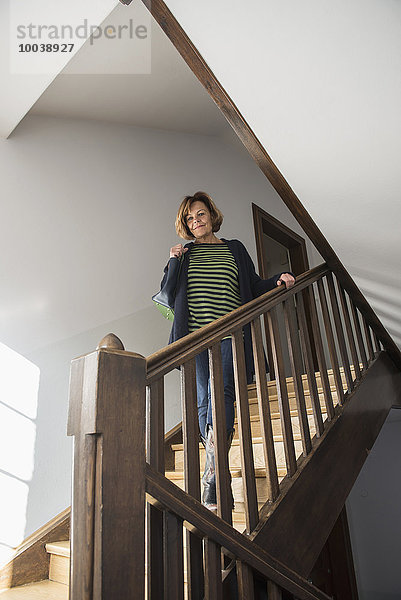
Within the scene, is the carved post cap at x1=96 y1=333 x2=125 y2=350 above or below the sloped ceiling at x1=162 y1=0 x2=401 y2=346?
below

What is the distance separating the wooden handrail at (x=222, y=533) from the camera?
97 centimetres

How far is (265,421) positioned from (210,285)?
0.62 meters

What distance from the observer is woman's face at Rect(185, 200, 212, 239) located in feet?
6.49

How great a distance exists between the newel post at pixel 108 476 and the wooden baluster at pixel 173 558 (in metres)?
0.12

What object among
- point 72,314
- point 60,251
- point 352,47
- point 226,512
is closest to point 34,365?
point 72,314

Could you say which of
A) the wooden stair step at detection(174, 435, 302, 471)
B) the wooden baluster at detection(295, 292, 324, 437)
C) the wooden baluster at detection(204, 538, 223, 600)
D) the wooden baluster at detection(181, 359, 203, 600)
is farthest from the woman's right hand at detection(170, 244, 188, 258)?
the wooden baluster at detection(204, 538, 223, 600)

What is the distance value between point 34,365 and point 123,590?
1.55 meters

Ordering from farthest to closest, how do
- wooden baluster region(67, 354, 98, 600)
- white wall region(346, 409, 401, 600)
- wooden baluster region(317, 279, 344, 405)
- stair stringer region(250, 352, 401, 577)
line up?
white wall region(346, 409, 401, 600) < wooden baluster region(317, 279, 344, 405) < stair stringer region(250, 352, 401, 577) < wooden baluster region(67, 354, 98, 600)

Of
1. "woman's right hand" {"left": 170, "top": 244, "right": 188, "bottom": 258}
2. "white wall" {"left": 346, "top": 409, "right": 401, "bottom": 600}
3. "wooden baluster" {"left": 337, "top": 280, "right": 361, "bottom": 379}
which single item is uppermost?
"woman's right hand" {"left": 170, "top": 244, "right": 188, "bottom": 258}

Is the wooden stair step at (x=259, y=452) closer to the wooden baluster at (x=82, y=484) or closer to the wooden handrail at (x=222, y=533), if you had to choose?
the wooden handrail at (x=222, y=533)

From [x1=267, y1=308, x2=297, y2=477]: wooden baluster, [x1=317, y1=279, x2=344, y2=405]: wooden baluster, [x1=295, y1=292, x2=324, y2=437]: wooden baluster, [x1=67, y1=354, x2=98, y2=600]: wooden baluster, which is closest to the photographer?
[x1=67, y1=354, x2=98, y2=600]: wooden baluster

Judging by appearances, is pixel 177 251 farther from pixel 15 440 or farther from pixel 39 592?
pixel 39 592

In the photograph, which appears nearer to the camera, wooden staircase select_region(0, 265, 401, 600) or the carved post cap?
wooden staircase select_region(0, 265, 401, 600)

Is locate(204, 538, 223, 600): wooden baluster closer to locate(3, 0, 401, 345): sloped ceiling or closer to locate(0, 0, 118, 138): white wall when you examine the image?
locate(3, 0, 401, 345): sloped ceiling
